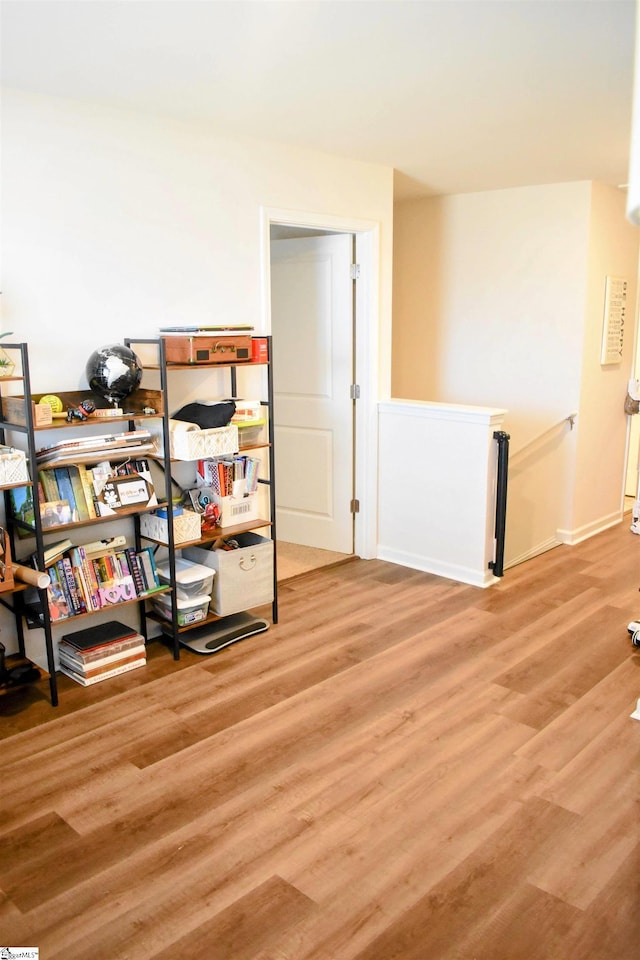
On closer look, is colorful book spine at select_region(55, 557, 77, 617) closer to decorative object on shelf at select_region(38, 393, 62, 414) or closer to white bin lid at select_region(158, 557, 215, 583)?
white bin lid at select_region(158, 557, 215, 583)

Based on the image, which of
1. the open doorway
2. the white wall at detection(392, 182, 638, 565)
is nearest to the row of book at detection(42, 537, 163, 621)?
the open doorway

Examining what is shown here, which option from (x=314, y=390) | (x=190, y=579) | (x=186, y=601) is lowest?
(x=186, y=601)

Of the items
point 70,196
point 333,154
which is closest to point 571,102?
point 333,154

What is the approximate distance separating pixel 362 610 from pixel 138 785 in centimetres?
170

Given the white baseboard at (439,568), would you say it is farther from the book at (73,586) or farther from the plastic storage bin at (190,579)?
the book at (73,586)

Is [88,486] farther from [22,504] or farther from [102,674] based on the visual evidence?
[102,674]

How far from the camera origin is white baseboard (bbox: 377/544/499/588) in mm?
4305

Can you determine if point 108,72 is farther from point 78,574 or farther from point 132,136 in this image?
point 78,574

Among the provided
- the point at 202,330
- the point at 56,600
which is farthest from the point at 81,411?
the point at 56,600

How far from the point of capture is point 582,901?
78.4 inches

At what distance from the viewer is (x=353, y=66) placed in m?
2.63

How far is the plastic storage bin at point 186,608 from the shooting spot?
135 inches

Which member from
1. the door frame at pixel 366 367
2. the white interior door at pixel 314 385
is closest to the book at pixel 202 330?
the door frame at pixel 366 367

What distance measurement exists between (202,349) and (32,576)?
1.16 metres
